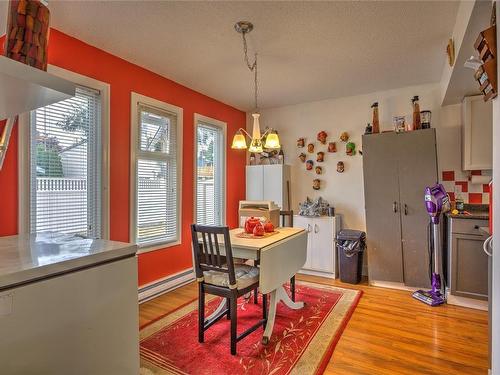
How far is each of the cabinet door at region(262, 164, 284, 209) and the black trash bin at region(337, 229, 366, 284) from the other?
1.04 meters

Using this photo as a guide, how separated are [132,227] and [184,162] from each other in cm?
103

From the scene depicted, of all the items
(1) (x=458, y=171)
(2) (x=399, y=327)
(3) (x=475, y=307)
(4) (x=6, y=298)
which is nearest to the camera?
(4) (x=6, y=298)

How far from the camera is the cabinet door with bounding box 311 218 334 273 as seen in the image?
3.80 metres

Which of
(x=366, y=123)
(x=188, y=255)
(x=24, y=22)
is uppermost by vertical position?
(x=366, y=123)

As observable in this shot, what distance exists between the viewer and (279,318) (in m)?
2.62

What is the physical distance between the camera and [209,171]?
4121 mm

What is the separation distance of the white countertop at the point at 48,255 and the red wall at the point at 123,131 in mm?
1144

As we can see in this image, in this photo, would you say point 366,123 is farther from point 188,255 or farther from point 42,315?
point 42,315

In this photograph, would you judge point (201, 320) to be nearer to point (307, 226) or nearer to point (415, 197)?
point (307, 226)

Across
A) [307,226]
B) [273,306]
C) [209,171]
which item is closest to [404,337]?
[273,306]


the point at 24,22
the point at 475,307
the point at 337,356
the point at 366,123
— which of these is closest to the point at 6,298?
the point at 24,22

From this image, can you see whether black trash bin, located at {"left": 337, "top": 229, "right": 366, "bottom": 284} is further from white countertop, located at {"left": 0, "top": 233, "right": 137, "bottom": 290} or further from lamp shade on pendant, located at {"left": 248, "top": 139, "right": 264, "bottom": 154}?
white countertop, located at {"left": 0, "top": 233, "right": 137, "bottom": 290}

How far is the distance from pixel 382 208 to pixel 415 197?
1.19ft

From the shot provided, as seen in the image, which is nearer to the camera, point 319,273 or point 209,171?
point 319,273
